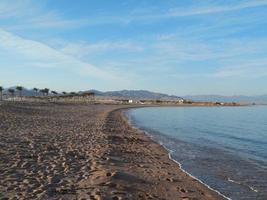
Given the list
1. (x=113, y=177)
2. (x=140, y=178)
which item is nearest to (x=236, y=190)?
(x=140, y=178)

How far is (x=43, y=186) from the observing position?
11.8 metres

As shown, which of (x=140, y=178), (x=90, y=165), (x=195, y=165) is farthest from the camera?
(x=195, y=165)

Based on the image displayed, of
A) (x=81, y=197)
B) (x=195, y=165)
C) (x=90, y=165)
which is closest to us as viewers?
(x=81, y=197)

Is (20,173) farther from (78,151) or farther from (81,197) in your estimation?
(78,151)

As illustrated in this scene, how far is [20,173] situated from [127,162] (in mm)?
6062

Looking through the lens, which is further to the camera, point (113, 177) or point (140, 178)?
point (140, 178)

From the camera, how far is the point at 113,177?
1376 cm

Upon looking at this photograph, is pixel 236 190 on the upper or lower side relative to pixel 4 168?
lower

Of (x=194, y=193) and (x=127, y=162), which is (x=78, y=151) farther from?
(x=194, y=193)

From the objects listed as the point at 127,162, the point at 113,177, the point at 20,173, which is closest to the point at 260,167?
the point at 127,162

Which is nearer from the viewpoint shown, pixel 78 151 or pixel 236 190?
pixel 236 190

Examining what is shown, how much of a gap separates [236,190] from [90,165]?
545 cm

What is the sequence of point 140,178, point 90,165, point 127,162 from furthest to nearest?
point 127,162 → point 90,165 → point 140,178

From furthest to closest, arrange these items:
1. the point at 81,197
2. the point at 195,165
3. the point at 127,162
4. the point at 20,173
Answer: the point at 195,165 → the point at 127,162 → the point at 20,173 → the point at 81,197
